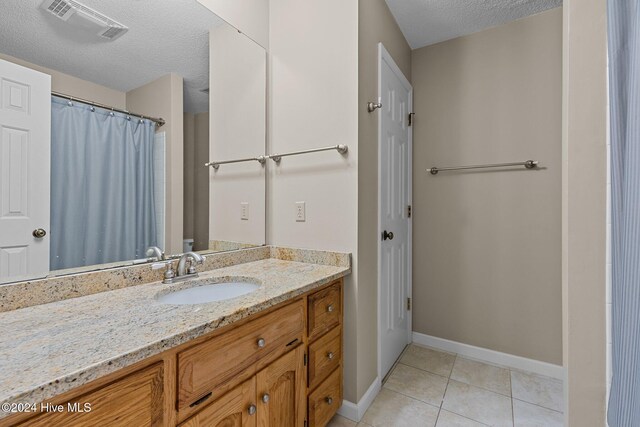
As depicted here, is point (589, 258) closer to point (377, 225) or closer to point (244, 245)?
point (377, 225)

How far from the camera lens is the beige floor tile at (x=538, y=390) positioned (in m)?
1.69

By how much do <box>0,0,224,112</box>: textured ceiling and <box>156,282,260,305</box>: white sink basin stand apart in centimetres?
84

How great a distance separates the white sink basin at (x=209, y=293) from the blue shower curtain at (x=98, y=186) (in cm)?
24

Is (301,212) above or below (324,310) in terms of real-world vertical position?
above

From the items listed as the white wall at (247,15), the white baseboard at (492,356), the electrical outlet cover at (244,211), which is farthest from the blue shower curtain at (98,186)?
the white baseboard at (492,356)

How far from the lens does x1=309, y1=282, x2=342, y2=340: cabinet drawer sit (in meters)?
1.28

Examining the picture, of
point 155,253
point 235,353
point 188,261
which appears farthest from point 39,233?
point 235,353

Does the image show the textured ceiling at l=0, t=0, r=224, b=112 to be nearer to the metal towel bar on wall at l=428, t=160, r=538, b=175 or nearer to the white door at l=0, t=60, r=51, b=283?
the white door at l=0, t=60, r=51, b=283

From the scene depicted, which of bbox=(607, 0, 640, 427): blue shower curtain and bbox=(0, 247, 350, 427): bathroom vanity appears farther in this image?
bbox=(607, 0, 640, 427): blue shower curtain

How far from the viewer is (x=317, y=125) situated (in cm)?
163

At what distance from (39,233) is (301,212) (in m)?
1.09

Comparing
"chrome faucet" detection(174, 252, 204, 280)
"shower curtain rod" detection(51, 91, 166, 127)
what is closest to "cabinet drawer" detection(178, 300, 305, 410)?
"chrome faucet" detection(174, 252, 204, 280)

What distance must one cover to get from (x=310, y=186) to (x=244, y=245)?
51 centimetres

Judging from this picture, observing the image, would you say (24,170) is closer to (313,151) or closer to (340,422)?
(313,151)
